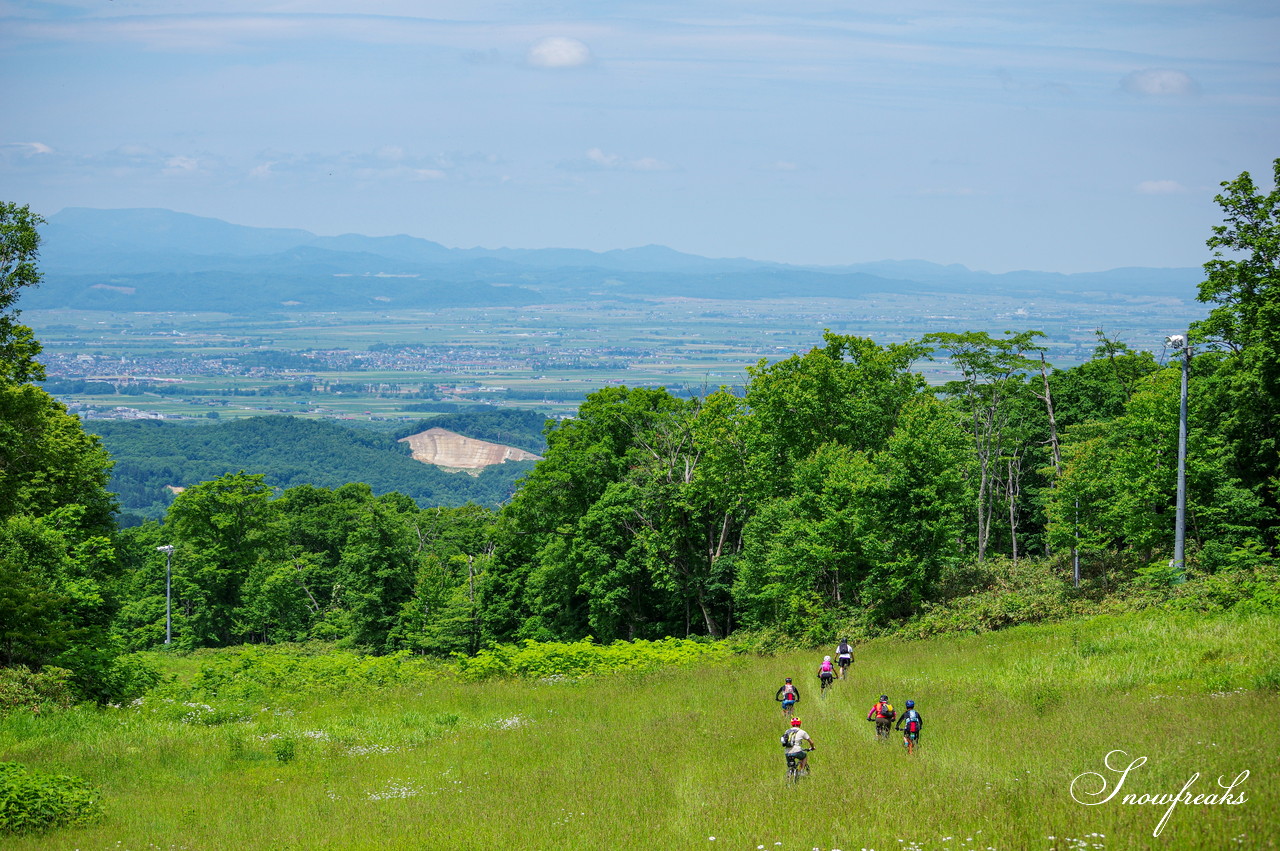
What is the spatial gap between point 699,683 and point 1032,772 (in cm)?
1351

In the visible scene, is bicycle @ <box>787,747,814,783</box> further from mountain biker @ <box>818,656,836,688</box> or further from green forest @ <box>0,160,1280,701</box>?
green forest @ <box>0,160,1280,701</box>

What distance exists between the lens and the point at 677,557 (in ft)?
137

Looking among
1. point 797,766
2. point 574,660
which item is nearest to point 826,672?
point 797,766

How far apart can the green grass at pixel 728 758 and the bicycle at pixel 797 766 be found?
28 centimetres

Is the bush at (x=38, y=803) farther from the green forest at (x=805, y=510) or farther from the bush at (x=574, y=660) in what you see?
the bush at (x=574, y=660)

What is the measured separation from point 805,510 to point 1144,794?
22996mm

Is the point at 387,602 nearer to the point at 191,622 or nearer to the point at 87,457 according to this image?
the point at 191,622

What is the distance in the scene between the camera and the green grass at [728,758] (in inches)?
461

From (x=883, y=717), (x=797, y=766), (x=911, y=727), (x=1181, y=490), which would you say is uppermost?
(x=1181, y=490)

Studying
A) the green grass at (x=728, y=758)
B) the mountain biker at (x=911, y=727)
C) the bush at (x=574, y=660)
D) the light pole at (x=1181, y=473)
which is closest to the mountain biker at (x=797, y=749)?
the green grass at (x=728, y=758)

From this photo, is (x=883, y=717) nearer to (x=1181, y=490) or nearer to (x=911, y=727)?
(x=911, y=727)

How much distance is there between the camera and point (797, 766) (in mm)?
14680

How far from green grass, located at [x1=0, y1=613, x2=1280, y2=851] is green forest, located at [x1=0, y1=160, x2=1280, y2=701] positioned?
197 inches

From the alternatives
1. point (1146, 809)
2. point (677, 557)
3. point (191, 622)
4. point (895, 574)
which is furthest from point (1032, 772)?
point (191, 622)
